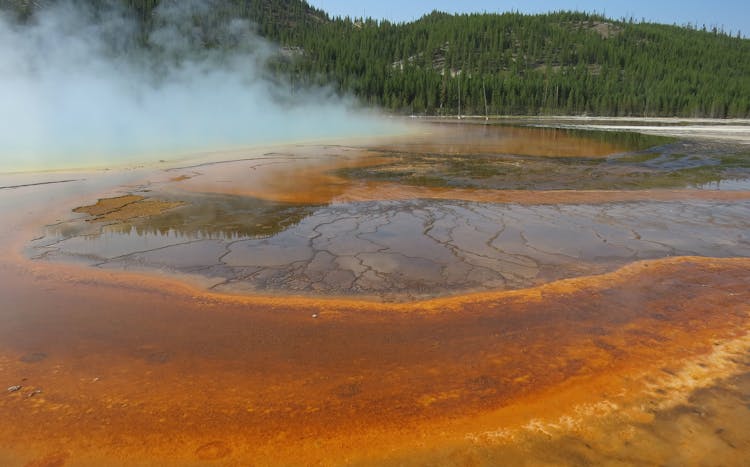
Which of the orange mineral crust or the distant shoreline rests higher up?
the distant shoreline

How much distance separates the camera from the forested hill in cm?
7412

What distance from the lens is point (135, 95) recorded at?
46094 mm

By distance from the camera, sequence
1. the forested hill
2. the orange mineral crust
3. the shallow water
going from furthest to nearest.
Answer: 1. the forested hill
2. the shallow water
3. the orange mineral crust

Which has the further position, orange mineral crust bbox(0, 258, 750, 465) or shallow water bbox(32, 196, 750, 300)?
shallow water bbox(32, 196, 750, 300)

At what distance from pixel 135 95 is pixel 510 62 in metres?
79.0

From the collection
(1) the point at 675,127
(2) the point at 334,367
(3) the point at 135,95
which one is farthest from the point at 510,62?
(2) the point at 334,367

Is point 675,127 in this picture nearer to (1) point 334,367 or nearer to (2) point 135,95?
(1) point 334,367

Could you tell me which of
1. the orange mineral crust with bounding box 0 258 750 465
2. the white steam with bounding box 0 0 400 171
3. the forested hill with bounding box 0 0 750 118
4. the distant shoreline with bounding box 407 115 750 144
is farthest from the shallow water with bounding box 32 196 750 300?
the forested hill with bounding box 0 0 750 118

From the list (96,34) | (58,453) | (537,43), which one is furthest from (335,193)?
(537,43)

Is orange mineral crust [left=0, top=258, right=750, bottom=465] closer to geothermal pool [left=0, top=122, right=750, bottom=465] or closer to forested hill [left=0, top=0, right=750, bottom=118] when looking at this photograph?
geothermal pool [left=0, top=122, right=750, bottom=465]

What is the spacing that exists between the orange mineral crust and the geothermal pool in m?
0.02

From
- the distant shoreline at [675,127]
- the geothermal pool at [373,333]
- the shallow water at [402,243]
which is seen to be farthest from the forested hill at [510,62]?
the geothermal pool at [373,333]

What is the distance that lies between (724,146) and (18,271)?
32.2 meters

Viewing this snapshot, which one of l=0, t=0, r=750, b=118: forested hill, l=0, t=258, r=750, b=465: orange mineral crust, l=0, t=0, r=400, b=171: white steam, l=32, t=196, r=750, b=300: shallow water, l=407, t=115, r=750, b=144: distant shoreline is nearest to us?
l=0, t=258, r=750, b=465: orange mineral crust
